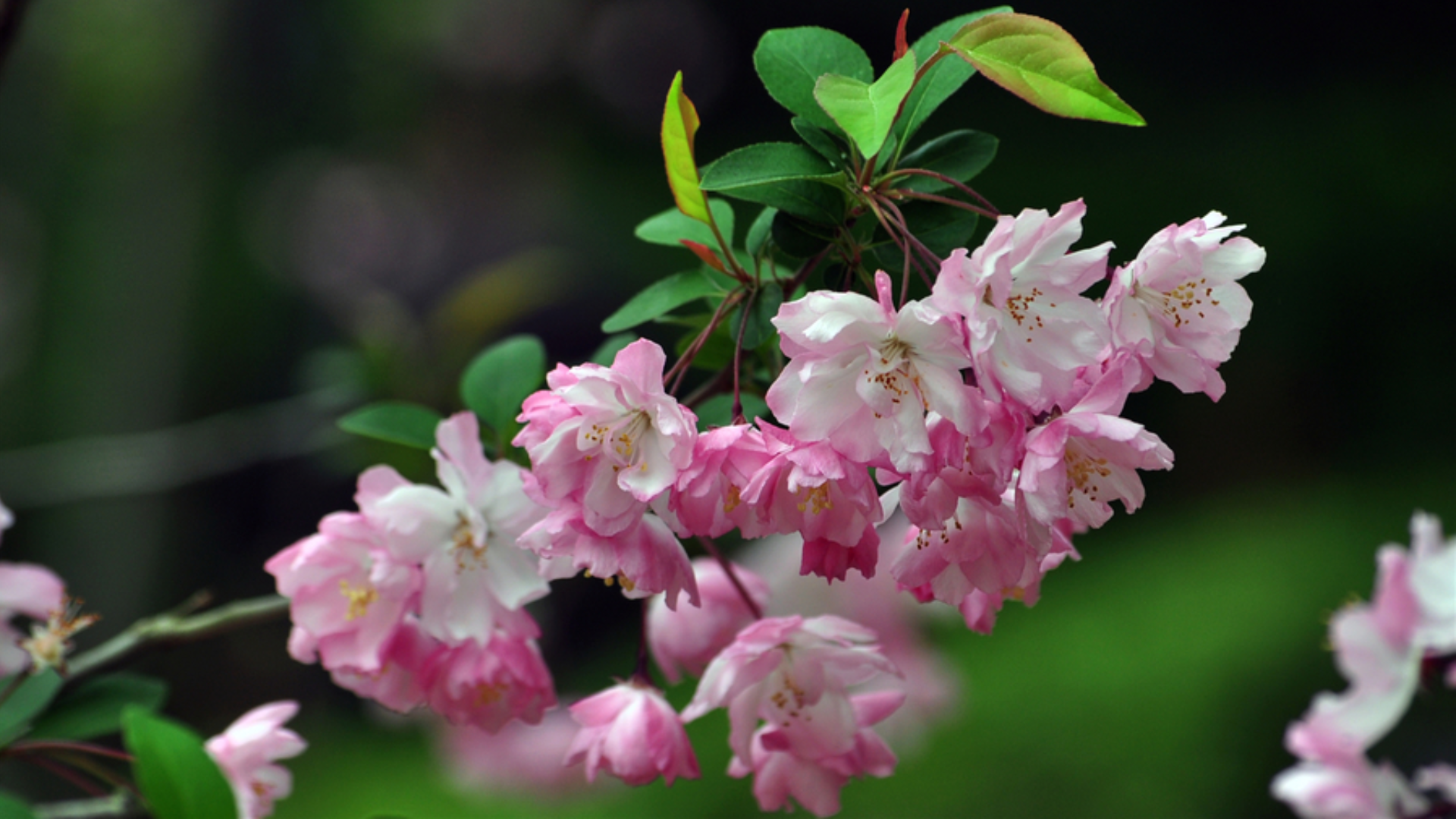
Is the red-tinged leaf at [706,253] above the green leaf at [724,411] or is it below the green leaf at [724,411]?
above

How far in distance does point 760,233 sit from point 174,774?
0.37 meters

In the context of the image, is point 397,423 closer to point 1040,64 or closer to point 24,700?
point 24,700

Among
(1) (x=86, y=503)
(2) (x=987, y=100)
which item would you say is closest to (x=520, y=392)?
(1) (x=86, y=503)

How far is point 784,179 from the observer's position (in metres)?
0.50

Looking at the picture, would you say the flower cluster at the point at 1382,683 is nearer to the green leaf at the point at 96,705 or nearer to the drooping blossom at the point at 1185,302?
the drooping blossom at the point at 1185,302

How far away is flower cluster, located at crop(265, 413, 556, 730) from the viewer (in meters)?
0.59

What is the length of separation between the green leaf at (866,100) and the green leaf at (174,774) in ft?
1.26

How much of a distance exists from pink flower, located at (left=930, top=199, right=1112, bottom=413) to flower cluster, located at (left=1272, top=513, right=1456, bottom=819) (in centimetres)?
49

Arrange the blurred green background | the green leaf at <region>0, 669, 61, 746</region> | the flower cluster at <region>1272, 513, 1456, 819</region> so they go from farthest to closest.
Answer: the blurred green background, the flower cluster at <region>1272, 513, 1456, 819</region>, the green leaf at <region>0, 669, 61, 746</region>

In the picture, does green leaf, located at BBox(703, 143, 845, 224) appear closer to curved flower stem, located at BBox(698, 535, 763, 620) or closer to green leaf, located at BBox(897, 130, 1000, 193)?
green leaf, located at BBox(897, 130, 1000, 193)

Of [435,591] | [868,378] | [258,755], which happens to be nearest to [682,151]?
[868,378]

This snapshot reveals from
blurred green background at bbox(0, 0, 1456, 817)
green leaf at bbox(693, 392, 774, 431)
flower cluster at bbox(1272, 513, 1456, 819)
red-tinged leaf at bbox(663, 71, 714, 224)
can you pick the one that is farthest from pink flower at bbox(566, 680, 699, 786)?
blurred green background at bbox(0, 0, 1456, 817)

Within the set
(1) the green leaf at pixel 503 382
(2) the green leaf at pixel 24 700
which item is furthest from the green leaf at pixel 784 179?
(2) the green leaf at pixel 24 700

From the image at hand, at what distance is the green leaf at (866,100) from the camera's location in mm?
445
